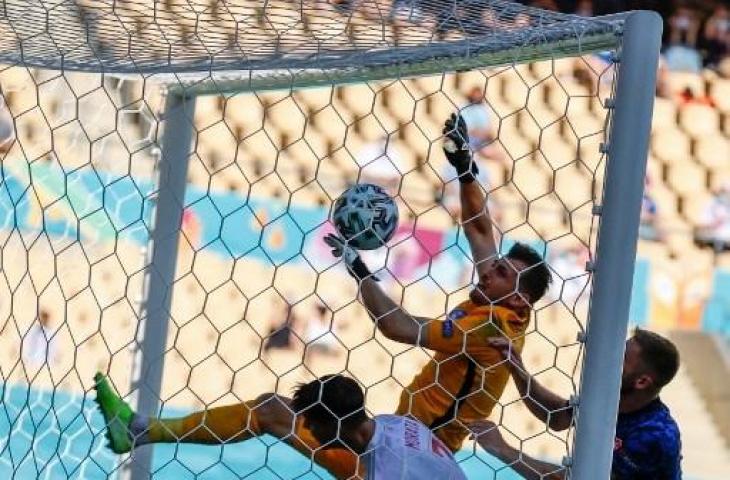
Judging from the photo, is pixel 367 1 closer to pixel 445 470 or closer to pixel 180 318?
pixel 445 470

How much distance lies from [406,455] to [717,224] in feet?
13.7

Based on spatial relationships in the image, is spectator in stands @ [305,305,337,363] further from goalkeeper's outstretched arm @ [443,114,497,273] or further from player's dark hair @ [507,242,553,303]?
player's dark hair @ [507,242,553,303]

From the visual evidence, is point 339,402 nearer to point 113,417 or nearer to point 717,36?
point 113,417

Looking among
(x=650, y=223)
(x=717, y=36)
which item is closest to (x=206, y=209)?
(x=650, y=223)

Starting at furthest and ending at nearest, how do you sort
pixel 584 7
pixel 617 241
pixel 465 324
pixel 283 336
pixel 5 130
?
1. pixel 584 7
2. pixel 283 336
3. pixel 5 130
4. pixel 465 324
5. pixel 617 241

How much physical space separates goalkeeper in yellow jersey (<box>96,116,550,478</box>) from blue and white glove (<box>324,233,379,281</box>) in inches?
1.5

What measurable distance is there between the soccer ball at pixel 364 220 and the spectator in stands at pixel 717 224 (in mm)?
3861

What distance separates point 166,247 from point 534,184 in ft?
11.3

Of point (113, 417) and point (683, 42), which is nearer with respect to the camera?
point (113, 417)

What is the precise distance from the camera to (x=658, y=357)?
216 cm

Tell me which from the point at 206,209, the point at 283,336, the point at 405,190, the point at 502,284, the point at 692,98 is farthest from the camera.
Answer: the point at 692,98

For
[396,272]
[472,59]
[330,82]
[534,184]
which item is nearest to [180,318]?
[396,272]

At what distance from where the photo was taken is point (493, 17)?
1.88 metres

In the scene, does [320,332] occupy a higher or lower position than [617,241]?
higher
